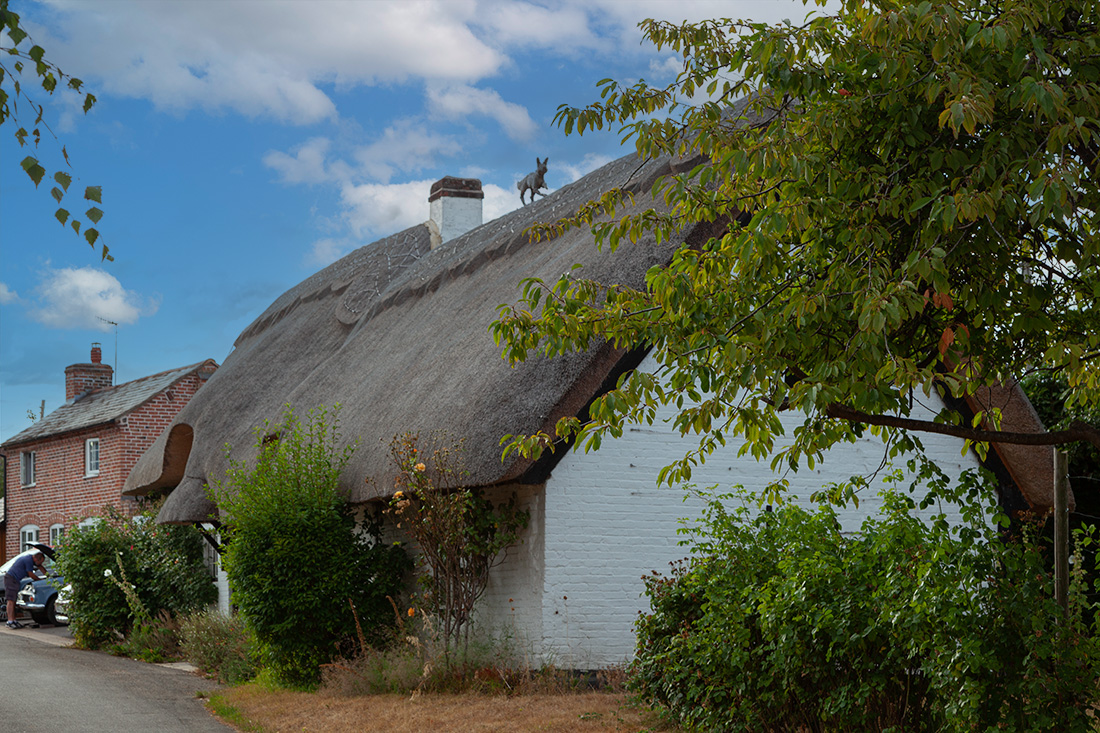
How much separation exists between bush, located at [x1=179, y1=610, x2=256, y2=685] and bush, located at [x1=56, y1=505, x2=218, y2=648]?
1882 millimetres

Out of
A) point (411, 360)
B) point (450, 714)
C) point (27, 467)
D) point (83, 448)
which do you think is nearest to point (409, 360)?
point (411, 360)

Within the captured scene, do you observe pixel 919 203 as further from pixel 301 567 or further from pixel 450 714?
pixel 301 567

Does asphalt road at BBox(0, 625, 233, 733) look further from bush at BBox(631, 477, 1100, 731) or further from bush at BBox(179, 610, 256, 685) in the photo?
bush at BBox(631, 477, 1100, 731)

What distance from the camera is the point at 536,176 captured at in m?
19.2

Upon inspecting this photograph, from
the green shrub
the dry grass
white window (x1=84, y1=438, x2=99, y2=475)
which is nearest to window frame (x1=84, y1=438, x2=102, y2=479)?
white window (x1=84, y1=438, x2=99, y2=475)

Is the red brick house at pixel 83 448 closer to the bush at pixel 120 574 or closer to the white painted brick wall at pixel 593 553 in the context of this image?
the bush at pixel 120 574

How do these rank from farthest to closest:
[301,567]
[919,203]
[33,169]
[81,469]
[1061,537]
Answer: [81,469]
[301,567]
[1061,537]
[919,203]
[33,169]

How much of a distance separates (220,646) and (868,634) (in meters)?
10.3

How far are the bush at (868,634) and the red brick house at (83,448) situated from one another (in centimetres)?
2146

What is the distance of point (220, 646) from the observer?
1352cm

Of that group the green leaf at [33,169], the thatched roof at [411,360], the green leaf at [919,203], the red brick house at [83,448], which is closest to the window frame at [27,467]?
the red brick house at [83,448]

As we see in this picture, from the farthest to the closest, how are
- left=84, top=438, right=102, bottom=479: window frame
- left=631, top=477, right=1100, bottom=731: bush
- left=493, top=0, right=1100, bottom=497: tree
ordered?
left=84, top=438, right=102, bottom=479: window frame → left=631, top=477, right=1100, bottom=731: bush → left=493, top=0, right=1100, bottom=497: tree

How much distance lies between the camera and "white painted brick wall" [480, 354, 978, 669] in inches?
383

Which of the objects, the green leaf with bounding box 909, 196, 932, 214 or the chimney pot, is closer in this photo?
the green leaf with bounding box 909, 196, 932, 214
